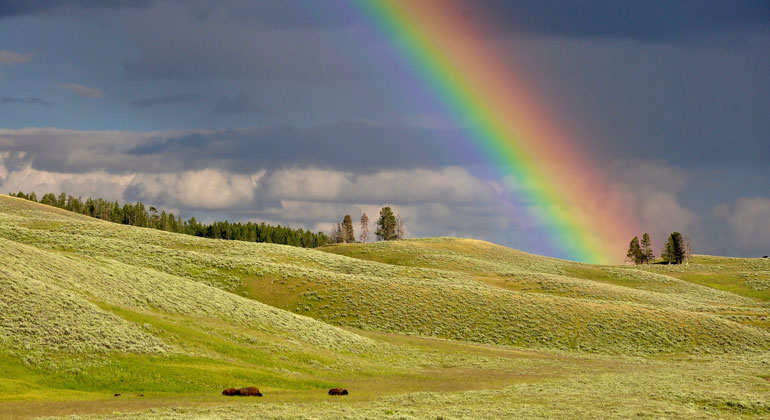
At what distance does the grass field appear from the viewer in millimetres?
36969

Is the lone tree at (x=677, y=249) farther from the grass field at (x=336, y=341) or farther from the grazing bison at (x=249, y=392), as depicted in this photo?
the grazing bison at (x=249, y=392)

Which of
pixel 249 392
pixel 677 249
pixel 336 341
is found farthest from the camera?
pixel 677 249

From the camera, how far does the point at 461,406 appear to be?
1460 inches

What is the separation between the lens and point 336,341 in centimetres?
6153

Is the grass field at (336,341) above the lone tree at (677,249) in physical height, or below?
below

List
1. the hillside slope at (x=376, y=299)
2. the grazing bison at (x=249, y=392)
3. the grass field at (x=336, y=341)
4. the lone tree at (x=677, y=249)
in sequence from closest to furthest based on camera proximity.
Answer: the grass field at (x=336, y=341) → the grazing bison at (x=249, y=392) → the hillside slope at (x=376, y=299) → the lone tree at (x=677, y=249)

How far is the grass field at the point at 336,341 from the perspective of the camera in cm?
3697

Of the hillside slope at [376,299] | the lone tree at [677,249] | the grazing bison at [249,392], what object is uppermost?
the lone tree at [677,249]

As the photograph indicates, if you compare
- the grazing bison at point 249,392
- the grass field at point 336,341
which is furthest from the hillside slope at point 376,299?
the grazing bison at point 249,392

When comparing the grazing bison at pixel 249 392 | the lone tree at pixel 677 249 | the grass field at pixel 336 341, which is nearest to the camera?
the grass field at pixel 336 341

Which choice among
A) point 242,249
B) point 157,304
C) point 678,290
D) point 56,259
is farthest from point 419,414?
point 678,290

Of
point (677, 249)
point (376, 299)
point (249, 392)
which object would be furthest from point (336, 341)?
point (677, 249)

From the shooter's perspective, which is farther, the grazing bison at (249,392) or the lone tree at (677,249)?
the lone tree at (677,249)

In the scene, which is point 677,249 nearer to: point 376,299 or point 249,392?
point 376,299
